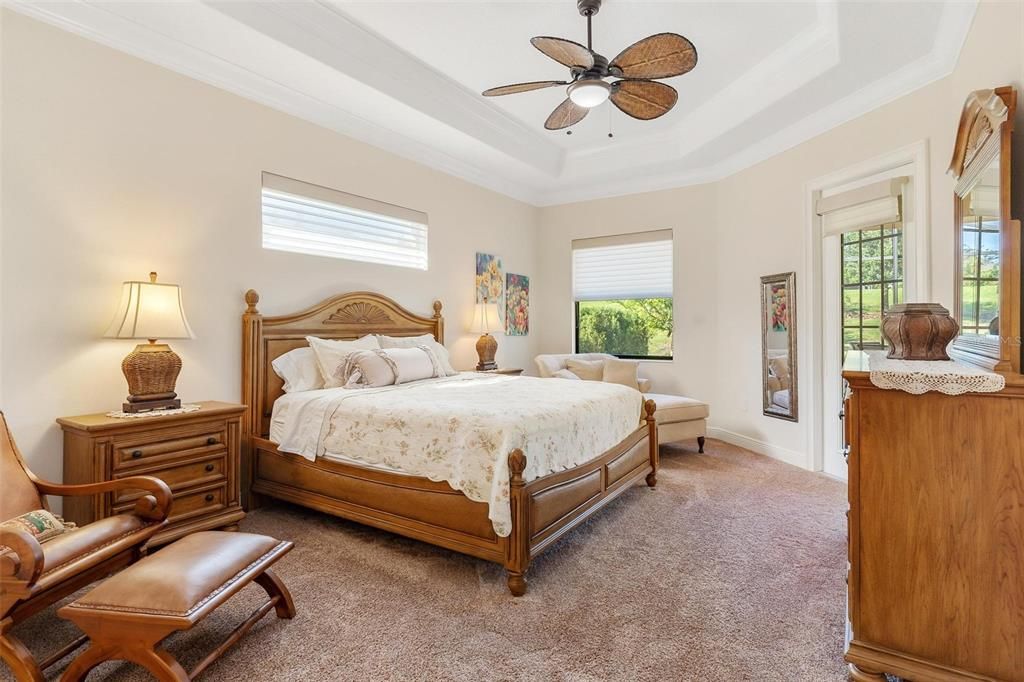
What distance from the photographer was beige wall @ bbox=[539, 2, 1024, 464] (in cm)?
329

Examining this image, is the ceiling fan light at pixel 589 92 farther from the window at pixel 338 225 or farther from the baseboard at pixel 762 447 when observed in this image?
the baseboard at pixel 762 447

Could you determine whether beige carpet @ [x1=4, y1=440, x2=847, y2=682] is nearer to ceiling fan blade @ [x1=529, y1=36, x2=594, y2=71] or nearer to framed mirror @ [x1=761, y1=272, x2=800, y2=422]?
framed mirror @ [x1=761, y1=272, x2=800, y2=422]

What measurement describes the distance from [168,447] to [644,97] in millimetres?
3428

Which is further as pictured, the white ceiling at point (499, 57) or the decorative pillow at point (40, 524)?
the white ceiling at point (499, 57)

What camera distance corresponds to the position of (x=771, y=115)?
4.13 meters

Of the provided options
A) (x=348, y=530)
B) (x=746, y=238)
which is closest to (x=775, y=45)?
(x=746, y=238)

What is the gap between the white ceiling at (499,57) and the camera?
289 cm

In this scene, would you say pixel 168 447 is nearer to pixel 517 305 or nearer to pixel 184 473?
pixel 184 473

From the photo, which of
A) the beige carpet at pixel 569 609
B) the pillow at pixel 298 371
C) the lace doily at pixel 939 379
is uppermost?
the lace doily at pixel 939 379

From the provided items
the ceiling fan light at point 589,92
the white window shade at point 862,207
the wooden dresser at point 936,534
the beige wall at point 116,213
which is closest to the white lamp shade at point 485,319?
the beige wall at point 116,213

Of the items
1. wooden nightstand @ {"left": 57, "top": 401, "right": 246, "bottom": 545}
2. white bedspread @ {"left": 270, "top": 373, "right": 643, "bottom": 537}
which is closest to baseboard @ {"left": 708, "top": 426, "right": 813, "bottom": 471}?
white bedspread @ {"left": 270, "top": 373, "right": 643, "bottom": 537}

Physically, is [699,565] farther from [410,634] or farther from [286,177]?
[286,177]

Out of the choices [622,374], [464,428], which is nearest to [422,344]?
[464,428]

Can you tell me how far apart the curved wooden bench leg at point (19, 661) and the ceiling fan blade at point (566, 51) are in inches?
124
